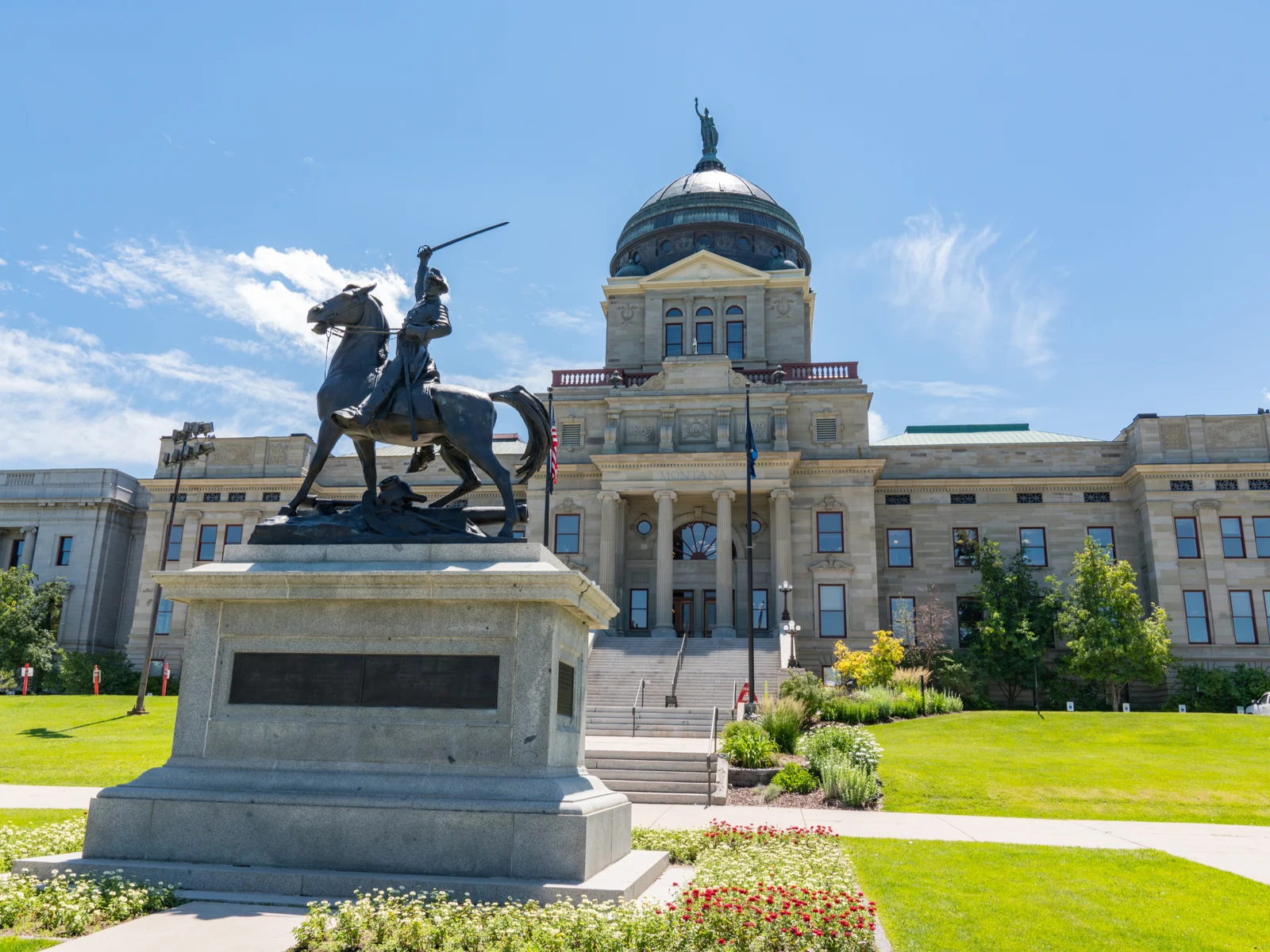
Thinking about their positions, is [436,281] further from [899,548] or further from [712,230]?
[712,230]

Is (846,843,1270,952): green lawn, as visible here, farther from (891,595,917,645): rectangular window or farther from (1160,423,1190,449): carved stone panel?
(1160,423,1190,449): carved stone panel

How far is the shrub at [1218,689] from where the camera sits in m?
43.6

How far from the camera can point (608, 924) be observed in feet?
23.7

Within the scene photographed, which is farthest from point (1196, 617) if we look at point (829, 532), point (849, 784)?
point (849, 784)

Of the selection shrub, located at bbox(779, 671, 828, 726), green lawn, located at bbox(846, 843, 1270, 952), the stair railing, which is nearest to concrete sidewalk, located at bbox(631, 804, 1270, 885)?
green lawn, located at bbox(846, 843, 1270, 952)

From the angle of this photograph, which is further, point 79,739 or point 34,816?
point 79,739

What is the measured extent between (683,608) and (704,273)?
65.8 feet

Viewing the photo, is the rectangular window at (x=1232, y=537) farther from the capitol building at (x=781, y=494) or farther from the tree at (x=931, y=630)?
the tree at (x=931, y=630)

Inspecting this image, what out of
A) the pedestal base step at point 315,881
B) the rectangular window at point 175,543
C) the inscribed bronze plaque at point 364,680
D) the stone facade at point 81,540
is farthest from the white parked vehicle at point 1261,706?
the stone facade at point 81,540

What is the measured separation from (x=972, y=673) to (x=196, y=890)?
141 ft

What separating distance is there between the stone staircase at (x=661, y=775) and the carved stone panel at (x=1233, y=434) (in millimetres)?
39386

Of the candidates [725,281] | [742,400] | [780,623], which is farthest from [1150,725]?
[725,281]

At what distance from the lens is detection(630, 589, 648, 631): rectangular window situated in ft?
164

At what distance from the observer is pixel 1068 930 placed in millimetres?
8602
